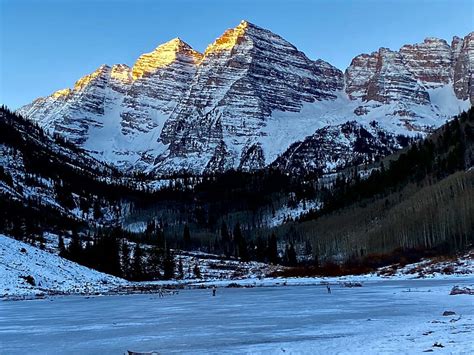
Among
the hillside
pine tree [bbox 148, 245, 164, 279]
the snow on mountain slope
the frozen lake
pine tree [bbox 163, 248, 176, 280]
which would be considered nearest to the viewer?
the frozen lake

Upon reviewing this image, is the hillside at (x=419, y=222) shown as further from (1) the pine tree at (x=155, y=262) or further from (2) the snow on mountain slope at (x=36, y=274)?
(2) the snow on mountain slope at (x=36, y=274)

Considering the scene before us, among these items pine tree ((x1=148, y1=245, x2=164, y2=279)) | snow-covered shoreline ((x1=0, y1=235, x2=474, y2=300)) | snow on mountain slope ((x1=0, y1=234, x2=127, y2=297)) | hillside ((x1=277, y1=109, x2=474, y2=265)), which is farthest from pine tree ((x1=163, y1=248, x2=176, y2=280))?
hillside ((x1=277, y1=109, x2=474, y2=265))

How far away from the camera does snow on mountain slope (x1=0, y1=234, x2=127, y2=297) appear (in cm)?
7006

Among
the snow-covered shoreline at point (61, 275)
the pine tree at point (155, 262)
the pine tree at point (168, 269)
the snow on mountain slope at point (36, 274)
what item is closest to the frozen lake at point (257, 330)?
the snow-covered shoreline at point (61, 275)

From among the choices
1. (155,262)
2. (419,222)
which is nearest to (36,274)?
(155,262)

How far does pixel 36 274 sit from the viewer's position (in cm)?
7706

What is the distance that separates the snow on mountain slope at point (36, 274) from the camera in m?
70.1

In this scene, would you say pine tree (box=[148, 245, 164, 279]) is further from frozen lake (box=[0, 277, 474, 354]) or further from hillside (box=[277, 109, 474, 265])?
frozen lake (box=[0, 277, 474, 354])

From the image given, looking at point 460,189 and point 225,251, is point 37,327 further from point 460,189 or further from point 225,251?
point 225,251

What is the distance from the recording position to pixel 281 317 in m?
31.9

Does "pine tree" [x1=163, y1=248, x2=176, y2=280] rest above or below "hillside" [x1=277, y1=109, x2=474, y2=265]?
below

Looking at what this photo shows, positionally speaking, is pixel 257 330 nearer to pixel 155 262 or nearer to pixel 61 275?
pixel 61 275

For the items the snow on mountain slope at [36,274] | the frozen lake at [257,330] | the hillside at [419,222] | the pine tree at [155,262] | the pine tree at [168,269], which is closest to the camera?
the frozen lake at [257,330]

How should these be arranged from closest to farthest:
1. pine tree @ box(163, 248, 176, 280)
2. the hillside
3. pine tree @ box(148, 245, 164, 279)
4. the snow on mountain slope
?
the snow on mountain slope
the hillside
pine tree @ box(148, 245, 164, 279)
pine tree @ box(163, 248, 176, 280)
